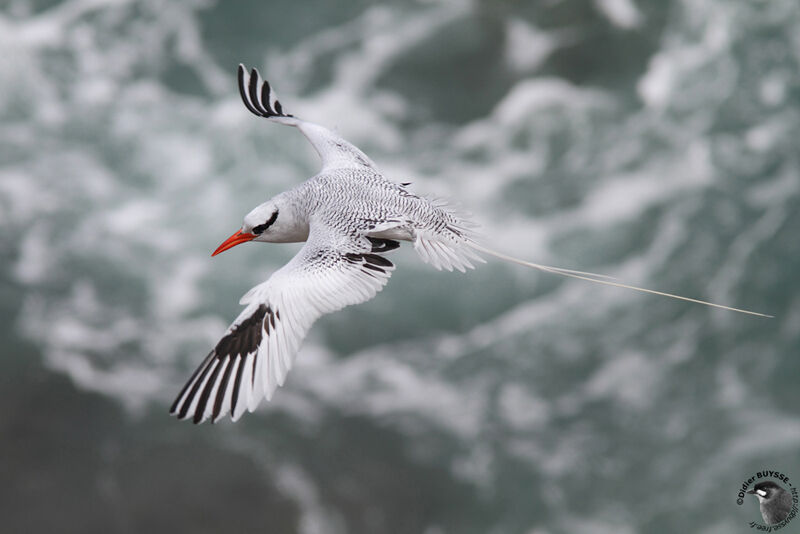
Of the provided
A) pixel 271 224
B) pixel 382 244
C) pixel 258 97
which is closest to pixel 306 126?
pixel 258 97

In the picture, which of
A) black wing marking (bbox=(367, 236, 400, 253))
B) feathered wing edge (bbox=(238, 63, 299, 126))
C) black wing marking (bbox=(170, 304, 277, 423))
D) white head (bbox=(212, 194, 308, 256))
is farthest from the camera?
feathered wing edge (bbox=(238, 63, 299, 126))

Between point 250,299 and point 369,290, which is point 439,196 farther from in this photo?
point 250,299

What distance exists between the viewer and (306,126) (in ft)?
16.0

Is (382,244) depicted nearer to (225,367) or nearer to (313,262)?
(313,262)

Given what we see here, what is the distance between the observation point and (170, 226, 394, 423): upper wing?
343 cm

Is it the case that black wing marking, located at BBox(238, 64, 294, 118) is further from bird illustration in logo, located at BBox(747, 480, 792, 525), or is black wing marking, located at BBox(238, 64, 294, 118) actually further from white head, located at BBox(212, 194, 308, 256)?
bird illustration in logo, located at BBox(747, 480, 792, 525)

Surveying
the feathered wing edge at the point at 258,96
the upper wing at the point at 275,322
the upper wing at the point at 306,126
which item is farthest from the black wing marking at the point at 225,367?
the feathered wing edge at the point at 258,96

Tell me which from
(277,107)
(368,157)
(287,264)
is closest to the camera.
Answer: (287,264)

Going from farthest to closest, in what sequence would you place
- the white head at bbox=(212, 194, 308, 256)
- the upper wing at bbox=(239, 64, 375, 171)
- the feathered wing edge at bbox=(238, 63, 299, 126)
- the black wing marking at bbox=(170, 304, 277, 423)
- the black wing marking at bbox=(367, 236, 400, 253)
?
1. the feathered wing edge at bbox=(238, 63, 299, 126)
2. the upper wing at bbox=(239, 64, 375, 171)
3. the white head at bbox=(212, 194, 308, 256)
4. the black wing marking at bbox=(367, 236, 400, 253)
5. the black wing marking at bbox=(170, 304, 277, 423)

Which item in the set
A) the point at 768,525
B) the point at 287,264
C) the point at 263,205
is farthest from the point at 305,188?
the point at 768,525

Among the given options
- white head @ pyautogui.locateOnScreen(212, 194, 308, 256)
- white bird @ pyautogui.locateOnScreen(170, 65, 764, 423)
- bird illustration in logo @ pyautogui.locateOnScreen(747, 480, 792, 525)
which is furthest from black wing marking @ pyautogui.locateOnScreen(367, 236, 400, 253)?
bird illustration in logo @ pyautogui.locateOnScreen(747, 480, 792, 525)

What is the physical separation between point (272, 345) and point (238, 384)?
212mm

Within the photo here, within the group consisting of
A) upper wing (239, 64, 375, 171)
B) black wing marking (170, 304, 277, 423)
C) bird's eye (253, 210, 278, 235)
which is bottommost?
black wing marking (170, 304, 277, 423)

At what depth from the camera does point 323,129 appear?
16.0ft
